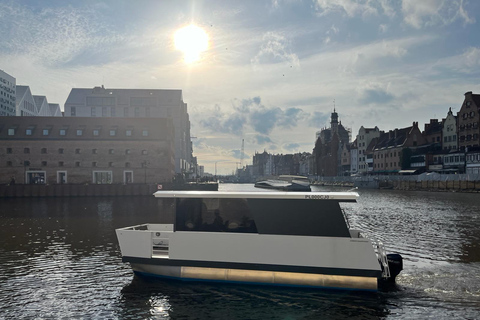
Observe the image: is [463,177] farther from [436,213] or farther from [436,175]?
[436,213]

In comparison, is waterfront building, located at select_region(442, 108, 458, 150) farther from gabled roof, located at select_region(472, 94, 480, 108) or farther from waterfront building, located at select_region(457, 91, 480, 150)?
gabled roof, located at select_region(472, 94, 480, 108)

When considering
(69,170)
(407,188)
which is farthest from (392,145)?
(69,170)

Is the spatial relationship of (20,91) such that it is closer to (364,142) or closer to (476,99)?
(364,142)

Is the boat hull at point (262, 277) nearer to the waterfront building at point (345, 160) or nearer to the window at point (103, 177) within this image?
the window at point (103, 177)

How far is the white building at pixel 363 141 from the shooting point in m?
154

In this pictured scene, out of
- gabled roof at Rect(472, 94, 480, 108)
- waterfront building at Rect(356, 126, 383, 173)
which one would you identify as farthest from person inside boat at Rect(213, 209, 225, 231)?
waterfront building at Rect(356, 126, 383, 173)

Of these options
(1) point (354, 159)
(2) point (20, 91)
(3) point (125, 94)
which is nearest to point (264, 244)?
(3) point (125, 94)

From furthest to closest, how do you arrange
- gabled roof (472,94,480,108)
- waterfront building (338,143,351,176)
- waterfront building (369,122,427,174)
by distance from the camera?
waterfront building (338,143,351,176) → waterfront building (369,122,427,174) → gabled roof (472,94,480,108)

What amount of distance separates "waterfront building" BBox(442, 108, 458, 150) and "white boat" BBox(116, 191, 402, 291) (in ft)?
340

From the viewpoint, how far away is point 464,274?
17.8m

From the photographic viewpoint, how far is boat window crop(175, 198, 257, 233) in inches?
614

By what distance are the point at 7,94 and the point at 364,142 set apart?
14925cm

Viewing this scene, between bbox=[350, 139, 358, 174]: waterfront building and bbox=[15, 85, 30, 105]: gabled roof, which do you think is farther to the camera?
bbox=[15, 85, 30, 105]: gabled roof

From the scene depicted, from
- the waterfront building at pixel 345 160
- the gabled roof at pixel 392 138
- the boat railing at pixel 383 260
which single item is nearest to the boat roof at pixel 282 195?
the boat railing at pixel 383 260
